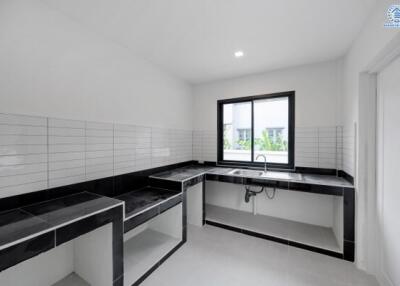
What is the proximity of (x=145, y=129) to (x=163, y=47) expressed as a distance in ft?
3.53

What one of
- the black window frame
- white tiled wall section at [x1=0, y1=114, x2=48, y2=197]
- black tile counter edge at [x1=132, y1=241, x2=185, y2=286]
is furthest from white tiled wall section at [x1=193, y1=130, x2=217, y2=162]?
white tiled wall section at [x1=0, y1=114, x2=48, y2=197]

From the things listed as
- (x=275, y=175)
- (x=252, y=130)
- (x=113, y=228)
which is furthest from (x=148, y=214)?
(x=252, y=130)

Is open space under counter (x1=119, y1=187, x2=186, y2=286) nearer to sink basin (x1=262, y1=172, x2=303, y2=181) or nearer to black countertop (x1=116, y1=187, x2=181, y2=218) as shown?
black countertop (x1=116, y1=187, x2=181, y2=218)

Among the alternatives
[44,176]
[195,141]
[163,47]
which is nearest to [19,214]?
[44,176]

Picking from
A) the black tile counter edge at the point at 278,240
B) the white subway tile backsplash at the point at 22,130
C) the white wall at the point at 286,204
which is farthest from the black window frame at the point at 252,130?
the white subway tile backsplash at the point at 22,130

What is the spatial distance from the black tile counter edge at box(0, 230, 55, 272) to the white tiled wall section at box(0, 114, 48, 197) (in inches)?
22.8

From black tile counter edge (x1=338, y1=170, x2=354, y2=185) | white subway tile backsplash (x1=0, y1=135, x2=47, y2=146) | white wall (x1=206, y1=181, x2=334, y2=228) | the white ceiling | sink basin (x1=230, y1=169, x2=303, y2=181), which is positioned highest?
the white ceiling

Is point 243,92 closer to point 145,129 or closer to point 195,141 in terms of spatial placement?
point 195,141

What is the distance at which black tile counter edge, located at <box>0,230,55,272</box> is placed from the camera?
87 centimetres

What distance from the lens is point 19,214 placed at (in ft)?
3.96

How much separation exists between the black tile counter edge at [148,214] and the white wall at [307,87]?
2.10 m

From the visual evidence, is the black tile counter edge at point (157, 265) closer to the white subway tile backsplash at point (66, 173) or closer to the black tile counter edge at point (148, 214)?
the black tile counter edge at point (148, 214)

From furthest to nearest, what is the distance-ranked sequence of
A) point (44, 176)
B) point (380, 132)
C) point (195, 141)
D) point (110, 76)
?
point (195, 141) → point (110, 76) → point (380, 132) → point (44, 176)

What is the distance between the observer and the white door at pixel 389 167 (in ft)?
4.54
